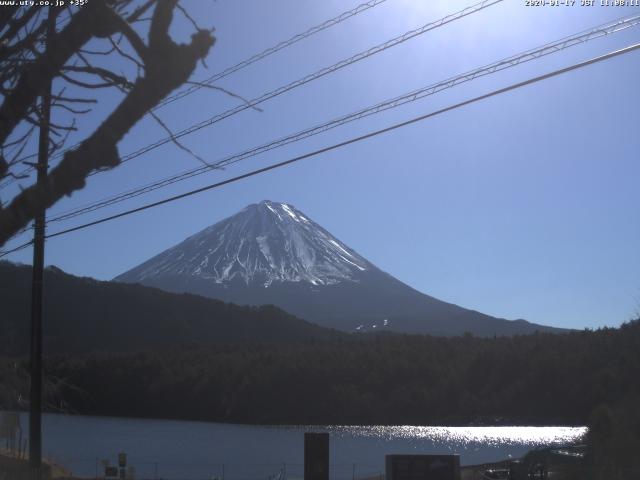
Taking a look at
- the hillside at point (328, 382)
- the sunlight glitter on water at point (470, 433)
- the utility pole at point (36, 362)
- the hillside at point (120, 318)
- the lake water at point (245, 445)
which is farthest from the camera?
the hillside at point (120, 318)

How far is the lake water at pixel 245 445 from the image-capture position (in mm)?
38406

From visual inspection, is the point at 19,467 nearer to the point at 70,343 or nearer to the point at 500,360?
the point at 500,360

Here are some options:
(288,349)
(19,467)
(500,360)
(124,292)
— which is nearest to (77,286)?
(124,292)

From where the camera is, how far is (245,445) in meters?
54.6

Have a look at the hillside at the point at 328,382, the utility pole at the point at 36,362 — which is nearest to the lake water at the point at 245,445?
the hillside at the point at 328,382

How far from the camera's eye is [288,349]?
94938 millimetres

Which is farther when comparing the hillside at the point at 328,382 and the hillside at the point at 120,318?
the hillside at the point at 120,318

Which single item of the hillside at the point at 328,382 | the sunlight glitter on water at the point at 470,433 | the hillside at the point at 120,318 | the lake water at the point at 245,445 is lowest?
the sunlight glitter on water at the point at 470,433

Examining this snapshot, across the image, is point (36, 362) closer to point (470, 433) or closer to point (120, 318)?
point (470, 433)

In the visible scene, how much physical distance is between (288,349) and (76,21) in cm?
9116

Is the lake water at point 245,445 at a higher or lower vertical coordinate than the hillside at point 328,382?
lower

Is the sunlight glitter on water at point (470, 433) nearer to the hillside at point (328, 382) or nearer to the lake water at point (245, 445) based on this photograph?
the lake water at point (245, 445)

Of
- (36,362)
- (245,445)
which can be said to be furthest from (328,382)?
(36,362)

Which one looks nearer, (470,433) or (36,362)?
(36,362)
